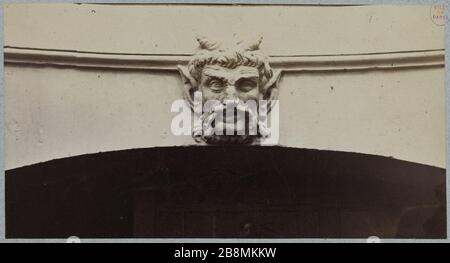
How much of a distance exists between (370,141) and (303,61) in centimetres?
35

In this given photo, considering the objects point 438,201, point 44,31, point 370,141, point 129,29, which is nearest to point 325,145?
point 370,141

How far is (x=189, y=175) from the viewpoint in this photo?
3770 mm

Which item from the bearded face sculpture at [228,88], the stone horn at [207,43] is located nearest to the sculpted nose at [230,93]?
the bearded face sculpture at [228,88]

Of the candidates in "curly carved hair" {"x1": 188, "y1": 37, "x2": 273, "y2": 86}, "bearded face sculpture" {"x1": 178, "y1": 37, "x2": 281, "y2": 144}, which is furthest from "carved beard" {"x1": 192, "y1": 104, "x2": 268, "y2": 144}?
"curly carved hair" {"x1": 188, "y1": 37, "x2": 273, "y2": 86}

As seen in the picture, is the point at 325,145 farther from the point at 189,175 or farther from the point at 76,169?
the point at 76,169

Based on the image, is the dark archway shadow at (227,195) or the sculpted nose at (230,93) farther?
the dark archway shadow at (227,195)

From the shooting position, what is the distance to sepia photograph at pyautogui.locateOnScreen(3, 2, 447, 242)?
3676 millimetres

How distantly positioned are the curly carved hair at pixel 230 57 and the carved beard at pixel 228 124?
12 cm

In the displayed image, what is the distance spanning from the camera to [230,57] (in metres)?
3.64

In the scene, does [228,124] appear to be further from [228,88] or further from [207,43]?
[207,43]

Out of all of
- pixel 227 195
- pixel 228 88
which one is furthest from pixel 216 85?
pixel 227 195

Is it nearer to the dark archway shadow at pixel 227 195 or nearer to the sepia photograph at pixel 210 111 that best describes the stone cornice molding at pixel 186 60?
the sepia photograph at pixel 210 111

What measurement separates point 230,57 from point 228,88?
0.10m

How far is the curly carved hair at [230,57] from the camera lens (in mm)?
3645
